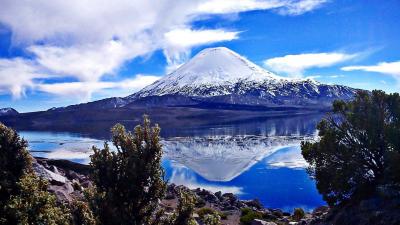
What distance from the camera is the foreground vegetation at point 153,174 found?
37.7ft

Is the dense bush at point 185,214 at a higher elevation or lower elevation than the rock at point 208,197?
higher

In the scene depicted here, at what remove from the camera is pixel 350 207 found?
20.3 m

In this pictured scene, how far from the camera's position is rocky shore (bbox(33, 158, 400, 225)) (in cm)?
1809

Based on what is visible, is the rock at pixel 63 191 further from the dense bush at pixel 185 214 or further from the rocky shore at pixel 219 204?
the dense bush at pixel 185 214

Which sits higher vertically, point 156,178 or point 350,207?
point 156,178

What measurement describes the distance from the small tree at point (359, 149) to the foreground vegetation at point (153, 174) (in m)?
0.05

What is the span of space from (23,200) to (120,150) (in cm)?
303

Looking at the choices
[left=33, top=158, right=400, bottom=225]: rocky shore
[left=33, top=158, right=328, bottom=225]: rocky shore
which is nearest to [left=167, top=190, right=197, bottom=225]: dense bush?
[left=33, top=158, right=400, bottom=225]: rocky shore

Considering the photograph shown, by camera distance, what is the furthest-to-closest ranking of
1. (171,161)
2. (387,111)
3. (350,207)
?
(171,161)
(387,111)
(350,207)

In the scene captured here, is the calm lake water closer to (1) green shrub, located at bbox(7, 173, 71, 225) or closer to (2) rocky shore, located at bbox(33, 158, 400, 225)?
(2) rocky shore, located at bbox(33, 158, 400, 225)

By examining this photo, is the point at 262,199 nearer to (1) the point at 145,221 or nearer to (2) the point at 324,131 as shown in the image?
(2) the point at 324,131

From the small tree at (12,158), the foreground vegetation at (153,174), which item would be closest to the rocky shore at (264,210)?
the foreground vegetation at (153,174)

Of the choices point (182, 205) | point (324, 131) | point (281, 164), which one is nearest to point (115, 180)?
point (182, 205)

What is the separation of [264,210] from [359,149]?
31.8 ft
